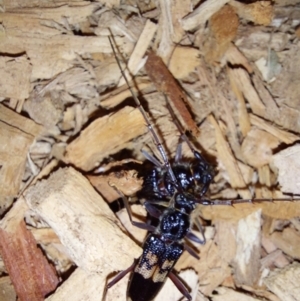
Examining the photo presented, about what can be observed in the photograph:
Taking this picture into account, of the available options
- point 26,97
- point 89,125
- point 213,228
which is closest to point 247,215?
point 213,228

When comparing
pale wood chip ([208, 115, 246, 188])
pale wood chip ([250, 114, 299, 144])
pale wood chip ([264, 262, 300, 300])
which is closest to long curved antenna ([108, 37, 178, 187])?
pale wood chip ([208, 115, 246, 188])

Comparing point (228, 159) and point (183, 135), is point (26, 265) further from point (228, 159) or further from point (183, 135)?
point (228, 159)

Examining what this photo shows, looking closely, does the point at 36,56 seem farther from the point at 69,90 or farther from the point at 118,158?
the point at 118,158

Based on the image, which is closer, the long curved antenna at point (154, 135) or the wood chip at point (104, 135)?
the long curved antenna at point (154, 135)

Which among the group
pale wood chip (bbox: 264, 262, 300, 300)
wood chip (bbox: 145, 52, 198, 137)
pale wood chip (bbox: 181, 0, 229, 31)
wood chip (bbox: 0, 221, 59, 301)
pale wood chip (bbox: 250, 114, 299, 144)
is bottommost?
pale wood chip (bbox: 264, 262, 300, 300)

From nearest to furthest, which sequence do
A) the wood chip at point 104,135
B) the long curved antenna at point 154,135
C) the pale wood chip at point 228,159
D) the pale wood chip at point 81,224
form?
1. the pale wood chip at point 81,224
2. the long curved antenna at point 154,135
3. the wood chip at point 104,135
4. the pale wood chip at point 228,159

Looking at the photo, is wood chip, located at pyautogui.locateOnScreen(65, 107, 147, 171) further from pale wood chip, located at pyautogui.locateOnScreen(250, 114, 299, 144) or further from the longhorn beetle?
pale wood chip, located at pyautogui.locateOnScreen(250, 114, 299, 144)

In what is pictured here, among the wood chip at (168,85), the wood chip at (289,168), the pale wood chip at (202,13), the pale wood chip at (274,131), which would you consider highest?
the pale wood chip at (202,13)

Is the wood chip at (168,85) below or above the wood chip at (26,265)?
above

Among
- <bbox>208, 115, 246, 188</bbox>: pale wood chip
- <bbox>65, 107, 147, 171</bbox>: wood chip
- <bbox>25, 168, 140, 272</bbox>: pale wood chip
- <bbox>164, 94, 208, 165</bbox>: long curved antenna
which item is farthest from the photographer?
<bbox>208, 115, 246, 188</bbox>: pale wood chip

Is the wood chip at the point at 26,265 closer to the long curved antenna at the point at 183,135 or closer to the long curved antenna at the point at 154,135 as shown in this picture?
the long curved antenna at the point at 154,135

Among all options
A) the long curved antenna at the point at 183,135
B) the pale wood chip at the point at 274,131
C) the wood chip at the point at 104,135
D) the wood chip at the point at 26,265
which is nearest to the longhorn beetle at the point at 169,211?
the long curved antenna at the point at 183,135

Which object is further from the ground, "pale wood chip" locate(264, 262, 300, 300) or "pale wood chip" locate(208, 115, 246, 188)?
"pale wood chip" locate(208, 115, 246, 188)
